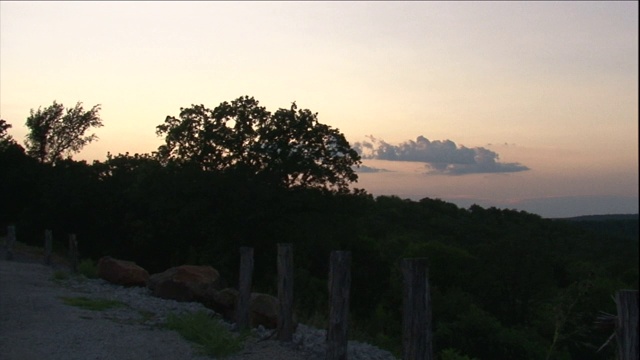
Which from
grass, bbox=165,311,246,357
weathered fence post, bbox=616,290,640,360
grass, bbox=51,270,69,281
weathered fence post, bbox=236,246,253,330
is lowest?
grass, bbox=51,270,69,281

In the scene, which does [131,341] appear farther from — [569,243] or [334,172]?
[569,243]

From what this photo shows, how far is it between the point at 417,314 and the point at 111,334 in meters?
7.02

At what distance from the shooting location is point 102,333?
49.5 ft

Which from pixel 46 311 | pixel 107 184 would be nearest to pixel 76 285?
pixel 46 311

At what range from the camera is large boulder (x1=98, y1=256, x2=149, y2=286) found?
953 inches

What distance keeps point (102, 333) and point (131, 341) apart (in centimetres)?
103

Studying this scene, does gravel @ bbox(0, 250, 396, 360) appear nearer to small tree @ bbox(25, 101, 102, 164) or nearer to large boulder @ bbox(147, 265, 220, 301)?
large boulder @ bbox(147, 265, 220, 301)

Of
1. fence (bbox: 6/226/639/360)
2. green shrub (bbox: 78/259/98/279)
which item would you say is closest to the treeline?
fence (bbox: 6/226/639/360)

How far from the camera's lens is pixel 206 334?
14.3 metres

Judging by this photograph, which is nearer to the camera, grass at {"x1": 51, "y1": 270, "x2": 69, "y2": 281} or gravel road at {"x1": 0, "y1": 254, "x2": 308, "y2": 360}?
gravel road at {"x1": 0, "y1": 254, "x2": 308, "y2": 360}

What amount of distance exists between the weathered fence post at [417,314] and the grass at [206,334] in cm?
403

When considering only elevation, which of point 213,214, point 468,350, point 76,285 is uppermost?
point 213,214

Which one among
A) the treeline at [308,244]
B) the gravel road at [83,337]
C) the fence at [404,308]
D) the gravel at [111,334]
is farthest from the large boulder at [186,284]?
the fence at [404,308]

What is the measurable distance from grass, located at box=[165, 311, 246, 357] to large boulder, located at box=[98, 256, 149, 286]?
7.94m
